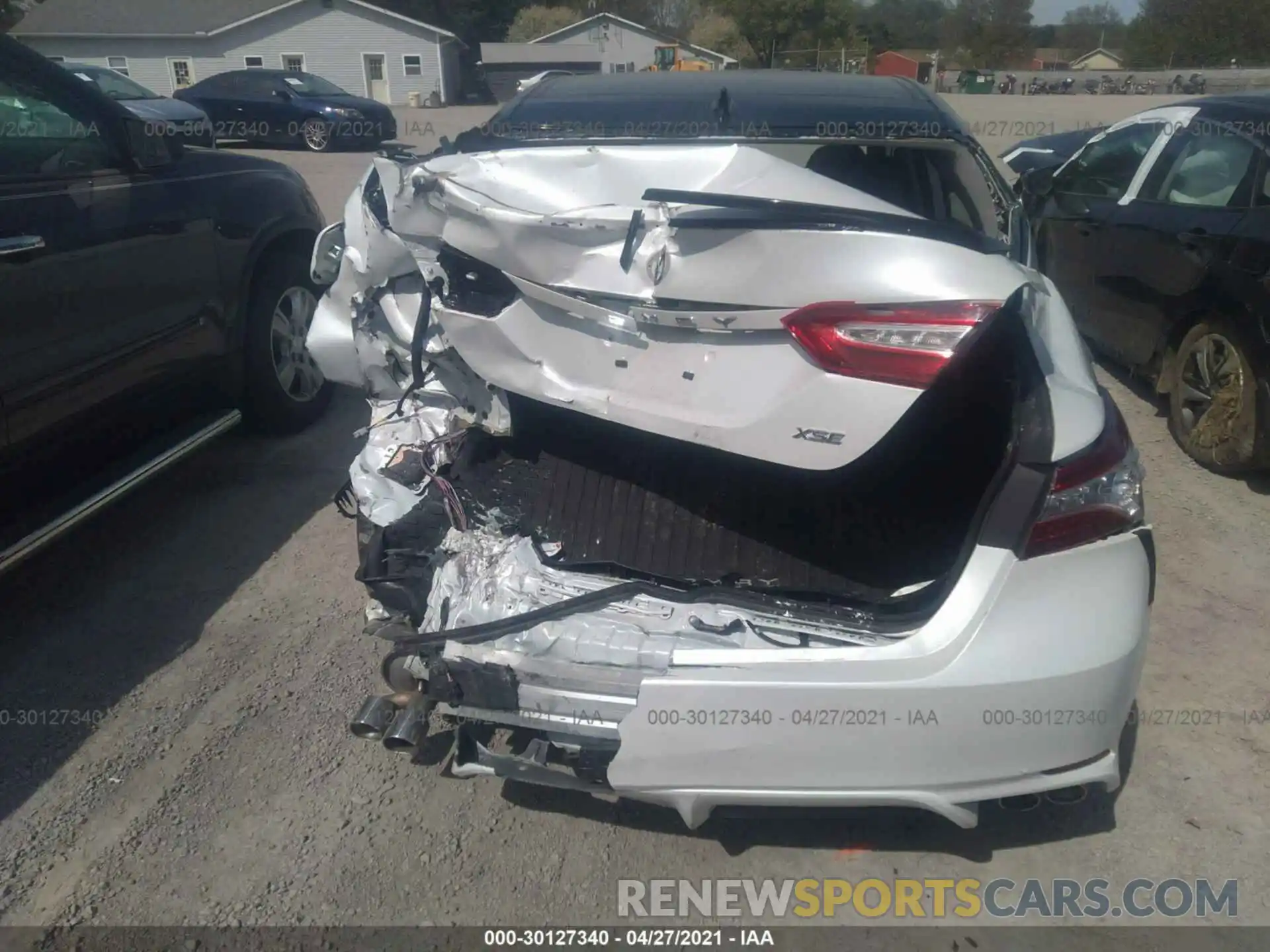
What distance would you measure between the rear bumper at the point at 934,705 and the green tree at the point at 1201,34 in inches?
2246

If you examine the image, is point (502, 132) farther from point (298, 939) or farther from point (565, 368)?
point (298, 939)

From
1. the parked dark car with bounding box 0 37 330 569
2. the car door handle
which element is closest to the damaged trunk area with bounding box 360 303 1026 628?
the parked dark car with bounding box 0 37 330 569

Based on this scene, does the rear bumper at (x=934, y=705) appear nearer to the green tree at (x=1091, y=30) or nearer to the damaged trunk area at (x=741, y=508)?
the damaged trunk area at (x=741, y=508)

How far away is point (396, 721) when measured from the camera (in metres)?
2.27

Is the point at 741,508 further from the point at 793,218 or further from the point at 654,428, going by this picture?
the point at 793,218

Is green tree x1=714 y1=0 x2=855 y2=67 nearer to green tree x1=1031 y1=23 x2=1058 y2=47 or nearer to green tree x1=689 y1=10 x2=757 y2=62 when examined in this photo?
green tree x1=689 y1=10 x2=757 y2=62

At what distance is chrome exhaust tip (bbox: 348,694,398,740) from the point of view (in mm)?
2293

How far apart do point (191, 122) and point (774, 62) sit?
44.4 metres

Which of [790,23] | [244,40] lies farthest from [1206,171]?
[790,23]

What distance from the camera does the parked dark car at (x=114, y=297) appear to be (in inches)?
115

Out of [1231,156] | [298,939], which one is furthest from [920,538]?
[1231,156]

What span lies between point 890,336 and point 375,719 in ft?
4.89

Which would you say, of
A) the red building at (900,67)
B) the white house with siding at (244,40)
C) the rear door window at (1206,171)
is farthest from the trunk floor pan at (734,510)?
the red building at (900,67)

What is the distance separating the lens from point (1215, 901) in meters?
2.26
